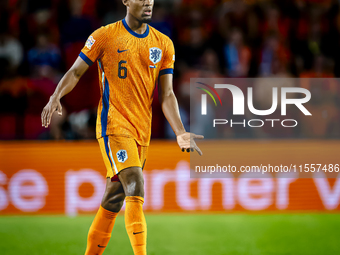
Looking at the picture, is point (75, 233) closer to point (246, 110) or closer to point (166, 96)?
point (166, 96)

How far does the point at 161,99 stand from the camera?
3.75 metres

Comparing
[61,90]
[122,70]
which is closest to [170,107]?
[122,70]

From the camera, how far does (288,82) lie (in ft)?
23.8

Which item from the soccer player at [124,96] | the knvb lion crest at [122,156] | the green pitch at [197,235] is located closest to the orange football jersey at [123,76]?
the soccer player at [124,96]

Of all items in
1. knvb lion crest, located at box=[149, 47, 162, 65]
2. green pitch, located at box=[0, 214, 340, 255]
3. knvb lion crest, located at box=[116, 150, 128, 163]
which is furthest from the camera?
green pitch, located at box=[0, 214, 340, 255]

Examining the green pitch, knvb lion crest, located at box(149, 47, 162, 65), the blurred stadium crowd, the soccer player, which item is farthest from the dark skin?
the blurred stadium crowd

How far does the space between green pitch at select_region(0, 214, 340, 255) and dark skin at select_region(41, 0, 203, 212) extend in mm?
1261

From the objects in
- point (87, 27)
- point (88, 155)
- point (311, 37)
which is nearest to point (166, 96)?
point (88, 155)

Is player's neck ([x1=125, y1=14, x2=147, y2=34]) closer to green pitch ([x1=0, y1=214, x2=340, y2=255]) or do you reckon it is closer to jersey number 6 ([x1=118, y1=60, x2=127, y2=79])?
jersey number 6 ([x1=118, y1=60, x2=127, y2=79])

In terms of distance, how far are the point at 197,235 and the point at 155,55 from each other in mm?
2643

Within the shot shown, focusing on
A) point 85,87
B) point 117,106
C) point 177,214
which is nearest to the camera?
point 117,106

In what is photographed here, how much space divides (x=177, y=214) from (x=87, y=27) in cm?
339

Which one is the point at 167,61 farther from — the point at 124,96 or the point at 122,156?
the point at 122,156

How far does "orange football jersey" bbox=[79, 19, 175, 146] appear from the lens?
3.54 meters
